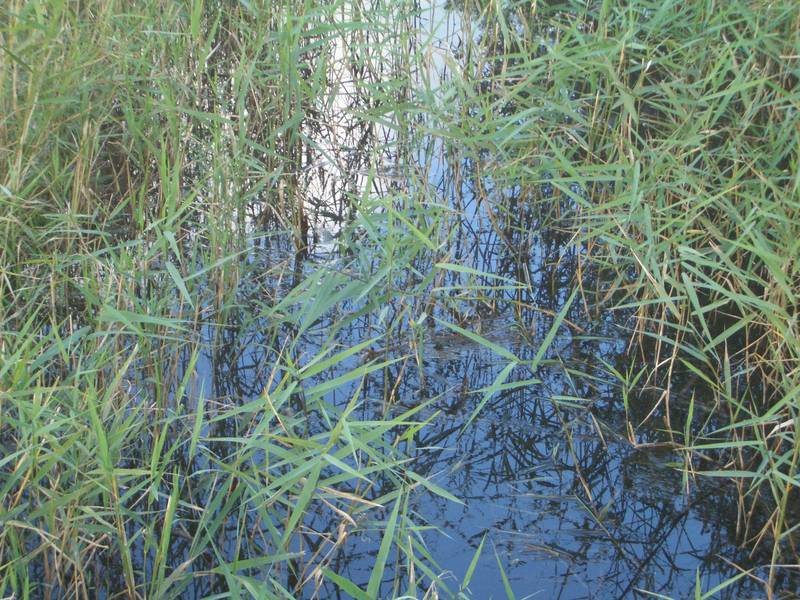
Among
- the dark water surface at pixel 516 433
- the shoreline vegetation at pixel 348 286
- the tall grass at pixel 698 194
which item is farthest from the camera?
the tall grass at pixel 698 194

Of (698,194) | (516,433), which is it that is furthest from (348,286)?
(698,194)

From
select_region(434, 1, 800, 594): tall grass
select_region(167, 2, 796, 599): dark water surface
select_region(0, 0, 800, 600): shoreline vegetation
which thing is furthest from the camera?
select_region(434, 1, 800, 594): tall grass

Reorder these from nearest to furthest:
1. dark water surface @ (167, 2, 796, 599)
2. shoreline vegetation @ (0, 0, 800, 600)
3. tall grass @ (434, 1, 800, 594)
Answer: shoreline vegetation @ (0, 0, 800, 600) < dark water surface @ (167, 2, 796, 599) < tall grass @ (434, 1, 800, 594)

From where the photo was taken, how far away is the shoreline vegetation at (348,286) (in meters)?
2.08

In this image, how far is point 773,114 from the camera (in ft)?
9.66

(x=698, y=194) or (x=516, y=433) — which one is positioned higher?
(x=698, y=194)

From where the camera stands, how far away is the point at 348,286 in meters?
2.62

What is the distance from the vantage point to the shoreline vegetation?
2.08 meters

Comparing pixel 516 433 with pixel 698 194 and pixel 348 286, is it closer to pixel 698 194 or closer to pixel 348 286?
pixel 348 286

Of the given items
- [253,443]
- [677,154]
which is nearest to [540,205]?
[677,154]

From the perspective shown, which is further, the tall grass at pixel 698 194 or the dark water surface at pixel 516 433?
the tall grass at pixel 698 194

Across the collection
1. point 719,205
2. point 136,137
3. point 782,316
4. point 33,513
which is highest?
point 136,137

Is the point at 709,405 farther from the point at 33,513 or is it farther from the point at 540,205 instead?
the point at 33,513

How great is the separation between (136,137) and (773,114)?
1.94 meters
